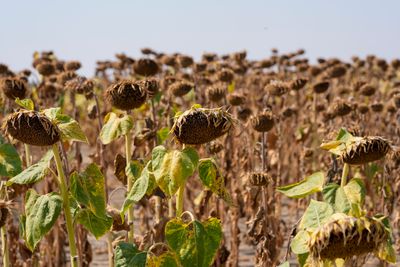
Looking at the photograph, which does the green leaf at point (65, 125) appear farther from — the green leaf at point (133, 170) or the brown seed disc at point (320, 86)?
the brown seed disc at point (320, 86)

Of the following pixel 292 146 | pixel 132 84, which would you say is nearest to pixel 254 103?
pixel 292 146

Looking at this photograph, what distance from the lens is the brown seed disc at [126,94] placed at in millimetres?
2617

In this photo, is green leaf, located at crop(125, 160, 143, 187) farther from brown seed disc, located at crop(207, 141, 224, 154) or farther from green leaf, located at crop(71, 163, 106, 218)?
brown seed disc, located at crop(207, 141, 224, 154)

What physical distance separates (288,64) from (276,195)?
3915 mm

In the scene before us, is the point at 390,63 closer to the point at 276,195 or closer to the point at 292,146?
the point at 292,146

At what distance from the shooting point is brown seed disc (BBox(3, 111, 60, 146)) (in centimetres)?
189

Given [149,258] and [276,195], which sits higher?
[149,258]

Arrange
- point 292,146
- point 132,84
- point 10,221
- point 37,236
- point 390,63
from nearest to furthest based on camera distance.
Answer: point 37,236 < point 132,84 < point 10,221 < point 292,146 < point 390,63

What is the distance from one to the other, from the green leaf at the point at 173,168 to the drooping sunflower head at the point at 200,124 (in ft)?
0.14

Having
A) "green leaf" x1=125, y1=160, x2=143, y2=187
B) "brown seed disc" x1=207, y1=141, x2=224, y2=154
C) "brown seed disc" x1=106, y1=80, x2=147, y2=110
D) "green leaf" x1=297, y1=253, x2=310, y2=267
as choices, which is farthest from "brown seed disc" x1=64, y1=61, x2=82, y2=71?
"green leaf" x1=297, y1=253, x2=310, y2=267

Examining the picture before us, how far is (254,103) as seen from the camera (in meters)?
7.57

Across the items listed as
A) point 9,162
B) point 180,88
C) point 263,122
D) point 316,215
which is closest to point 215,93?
point 180,88

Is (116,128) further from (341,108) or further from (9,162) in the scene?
(341,108)

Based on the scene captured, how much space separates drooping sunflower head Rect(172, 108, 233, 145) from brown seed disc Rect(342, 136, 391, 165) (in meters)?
0.35
